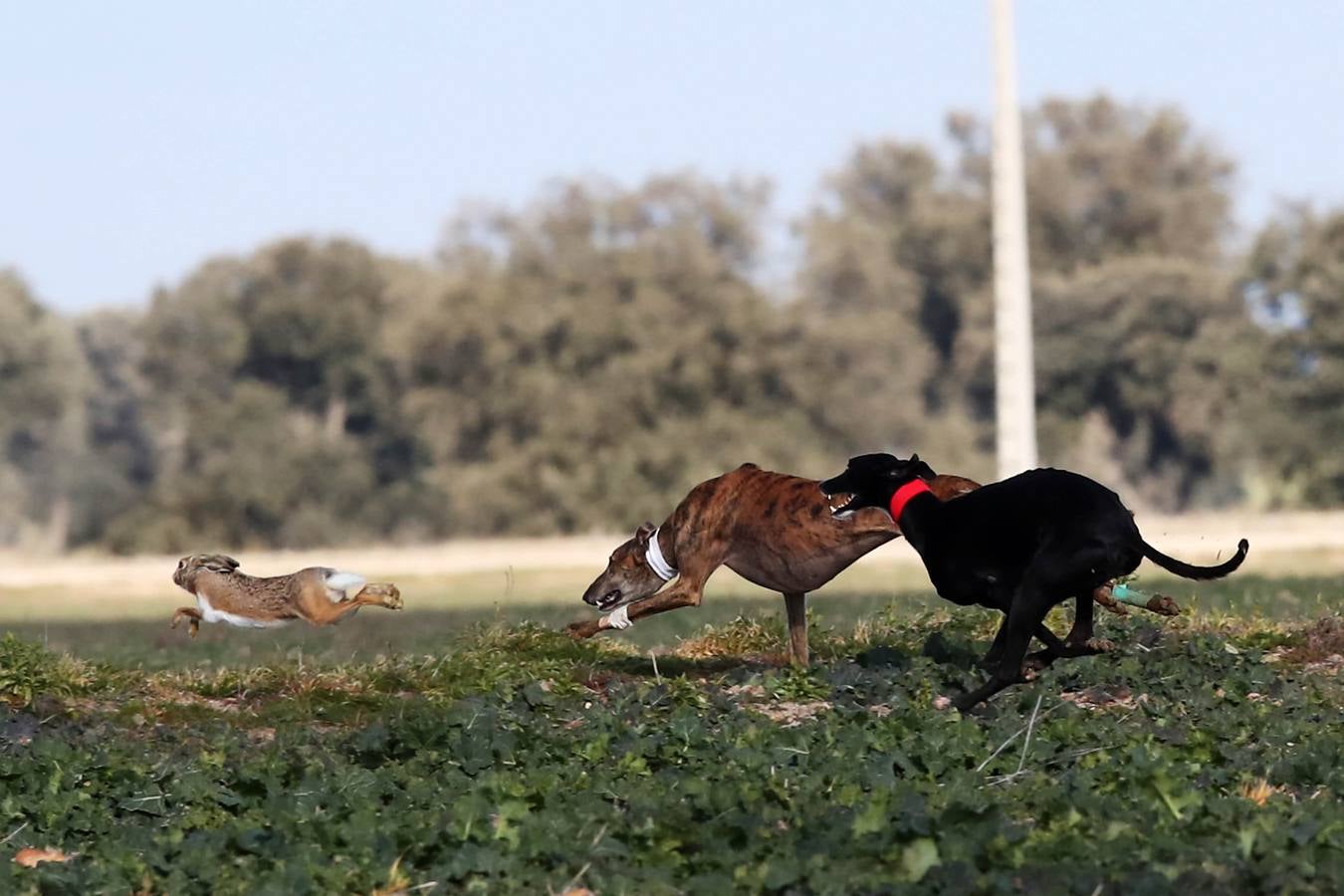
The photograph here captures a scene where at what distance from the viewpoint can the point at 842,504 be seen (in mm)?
10484

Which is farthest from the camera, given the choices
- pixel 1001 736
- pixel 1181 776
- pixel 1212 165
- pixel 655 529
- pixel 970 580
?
pixel 1212 165

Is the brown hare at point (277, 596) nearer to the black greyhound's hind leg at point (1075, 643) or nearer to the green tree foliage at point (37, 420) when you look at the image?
the black greyhound's hind leg at point (1075, 643)

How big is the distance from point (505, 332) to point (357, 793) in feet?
165

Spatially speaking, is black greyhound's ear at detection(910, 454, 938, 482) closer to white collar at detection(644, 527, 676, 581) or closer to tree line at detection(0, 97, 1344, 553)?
white collar at detection(644, 527, 676, 581)

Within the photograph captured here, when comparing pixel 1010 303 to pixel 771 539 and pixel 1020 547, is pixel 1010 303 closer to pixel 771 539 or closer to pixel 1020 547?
pixel 771 539

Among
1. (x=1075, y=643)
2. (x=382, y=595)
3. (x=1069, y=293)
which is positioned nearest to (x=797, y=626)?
(x=1075, y=643)

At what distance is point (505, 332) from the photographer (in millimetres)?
57812

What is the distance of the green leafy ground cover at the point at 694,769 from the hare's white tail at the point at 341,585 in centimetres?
61

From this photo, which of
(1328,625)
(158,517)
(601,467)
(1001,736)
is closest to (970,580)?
(1001,736)

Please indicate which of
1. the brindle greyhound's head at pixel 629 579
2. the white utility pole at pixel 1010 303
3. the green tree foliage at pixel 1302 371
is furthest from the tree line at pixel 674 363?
the brindle greyhound's head at pixel 629 579

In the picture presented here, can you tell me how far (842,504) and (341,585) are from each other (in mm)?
2543

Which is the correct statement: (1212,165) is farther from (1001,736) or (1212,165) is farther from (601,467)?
(1001,736)

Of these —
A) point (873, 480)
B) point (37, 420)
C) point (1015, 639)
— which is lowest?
point (1015, 639)

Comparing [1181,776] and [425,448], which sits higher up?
[425,448]
